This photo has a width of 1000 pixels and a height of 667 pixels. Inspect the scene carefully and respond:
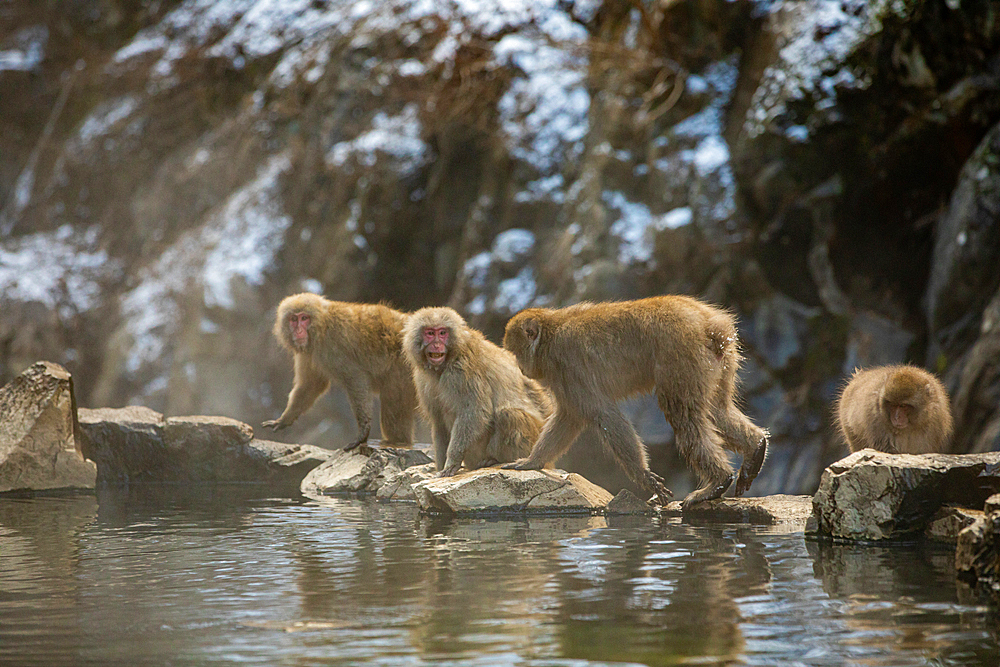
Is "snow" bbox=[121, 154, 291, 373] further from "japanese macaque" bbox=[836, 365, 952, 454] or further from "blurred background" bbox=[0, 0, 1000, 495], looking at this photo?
"japanese macaque" bbox=[836, 365, 952, 454]

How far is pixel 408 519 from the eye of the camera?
19.4ft

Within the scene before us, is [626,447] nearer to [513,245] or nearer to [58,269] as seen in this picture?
[513,245]

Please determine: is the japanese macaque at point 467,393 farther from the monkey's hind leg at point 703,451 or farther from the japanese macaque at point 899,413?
the japanese macaque at point 899,413

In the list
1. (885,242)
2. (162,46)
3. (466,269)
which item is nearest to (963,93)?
(885,242)


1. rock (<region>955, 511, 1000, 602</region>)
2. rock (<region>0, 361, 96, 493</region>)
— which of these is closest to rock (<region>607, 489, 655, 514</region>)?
rock (<region>955, 511, 1000, 602</region>)

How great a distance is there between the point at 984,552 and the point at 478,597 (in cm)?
201

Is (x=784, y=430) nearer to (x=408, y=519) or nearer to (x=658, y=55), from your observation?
(x=408, y=519)

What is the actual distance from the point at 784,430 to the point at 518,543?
17.0 ft

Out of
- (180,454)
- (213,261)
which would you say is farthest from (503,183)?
(180,454)

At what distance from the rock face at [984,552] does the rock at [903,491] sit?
2.75ft

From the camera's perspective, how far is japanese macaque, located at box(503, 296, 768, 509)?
560 centimetres

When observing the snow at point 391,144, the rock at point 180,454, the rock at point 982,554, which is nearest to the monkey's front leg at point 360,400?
the rock at point 180,454

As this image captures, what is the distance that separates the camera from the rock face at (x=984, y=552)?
3.67 metres

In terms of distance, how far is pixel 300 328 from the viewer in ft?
25.2
